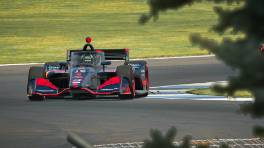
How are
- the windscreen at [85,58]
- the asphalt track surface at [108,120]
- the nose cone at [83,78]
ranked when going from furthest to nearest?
the windscreen at [85,58], the nose cone at [83,78], the asphalt track surface at [108,120]

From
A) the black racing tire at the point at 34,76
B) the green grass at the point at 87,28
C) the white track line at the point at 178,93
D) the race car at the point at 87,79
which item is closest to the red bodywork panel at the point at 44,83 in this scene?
the race car at the point at 87,79

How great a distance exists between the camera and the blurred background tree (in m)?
1.73

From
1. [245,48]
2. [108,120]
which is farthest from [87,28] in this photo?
[245,48]

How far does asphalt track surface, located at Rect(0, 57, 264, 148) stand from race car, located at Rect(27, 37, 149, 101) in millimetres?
275

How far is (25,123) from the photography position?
17453 millimetres

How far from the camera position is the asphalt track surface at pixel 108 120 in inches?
591

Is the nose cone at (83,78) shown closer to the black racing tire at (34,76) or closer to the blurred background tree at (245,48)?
the black racing tire at (34,76)

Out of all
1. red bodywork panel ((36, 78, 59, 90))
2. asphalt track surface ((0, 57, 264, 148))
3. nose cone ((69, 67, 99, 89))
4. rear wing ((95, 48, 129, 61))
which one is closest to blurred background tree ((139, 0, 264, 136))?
asphalt track surface ((0, 57, 264, 148))

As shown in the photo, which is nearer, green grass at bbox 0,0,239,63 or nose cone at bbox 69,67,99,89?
nose cone at bbox 69,67,99,89

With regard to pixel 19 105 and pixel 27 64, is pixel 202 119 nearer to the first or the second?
pixel 19 105

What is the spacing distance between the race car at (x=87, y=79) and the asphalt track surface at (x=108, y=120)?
10.8 inches

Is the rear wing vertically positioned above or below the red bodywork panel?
above

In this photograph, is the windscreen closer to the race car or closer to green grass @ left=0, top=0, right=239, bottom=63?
the race car

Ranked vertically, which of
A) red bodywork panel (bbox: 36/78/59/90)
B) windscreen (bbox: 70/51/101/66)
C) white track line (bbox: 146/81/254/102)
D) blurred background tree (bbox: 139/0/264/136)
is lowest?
white track line (bbox: 146/81/254/102)
